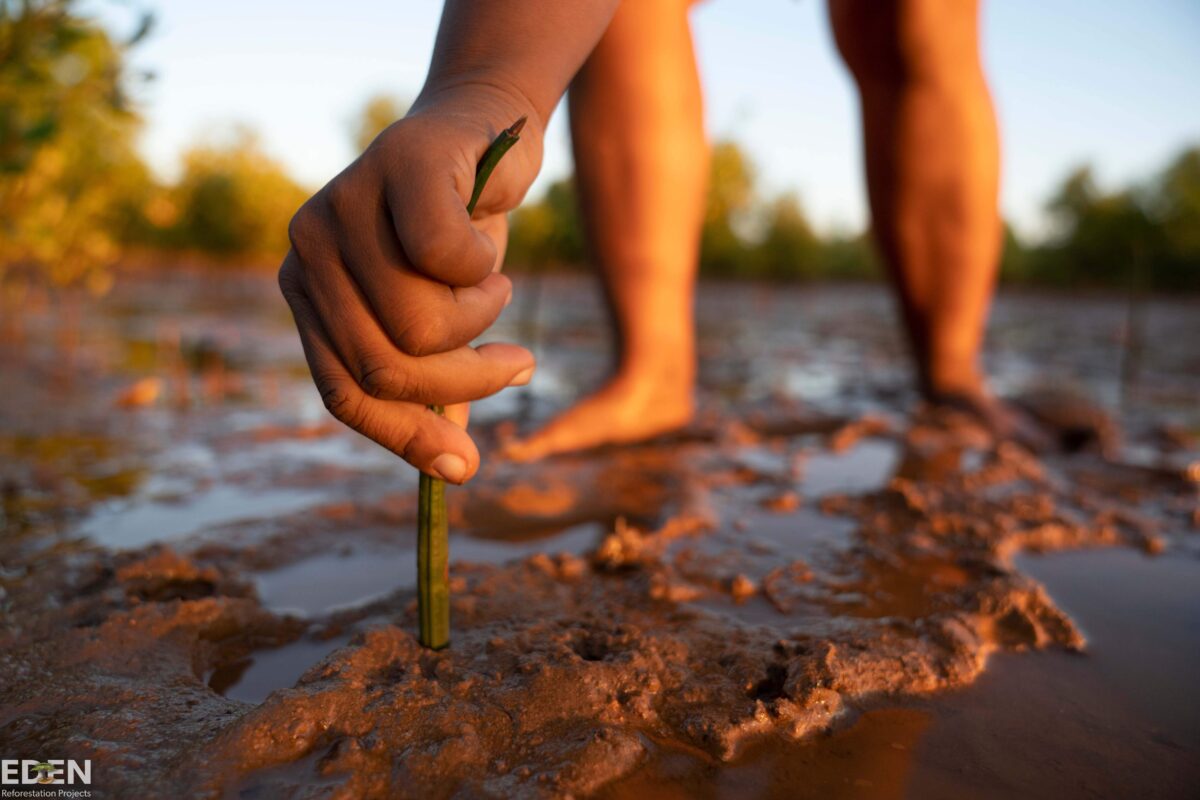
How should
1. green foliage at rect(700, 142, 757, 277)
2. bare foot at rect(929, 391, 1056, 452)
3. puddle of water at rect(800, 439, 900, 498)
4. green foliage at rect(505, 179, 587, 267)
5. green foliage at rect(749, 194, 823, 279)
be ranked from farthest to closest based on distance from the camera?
green foliage at rect(749, 194, 823, 279) < green foliage at rect(700, 142, 757, 277) < green foliage at rect(505, 179, 587, 267) < bare foot at rect(929, 391, 1056, 452) < puddle of water at rect(800, 439, 900, 498)

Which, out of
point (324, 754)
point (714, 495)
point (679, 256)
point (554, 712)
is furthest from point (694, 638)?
point (679, 256)

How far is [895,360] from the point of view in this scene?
4488 mm

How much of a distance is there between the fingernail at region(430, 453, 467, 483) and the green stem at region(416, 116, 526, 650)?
0.02 metres

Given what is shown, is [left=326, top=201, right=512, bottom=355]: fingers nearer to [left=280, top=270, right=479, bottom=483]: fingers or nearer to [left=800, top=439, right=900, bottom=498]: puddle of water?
[left=280, top=270, right=479, bottom=483]: fingers

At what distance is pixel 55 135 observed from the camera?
1.79 meters

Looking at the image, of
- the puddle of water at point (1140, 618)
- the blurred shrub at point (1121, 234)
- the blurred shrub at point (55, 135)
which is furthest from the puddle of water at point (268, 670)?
the blurred shrub at point (1121, 234)

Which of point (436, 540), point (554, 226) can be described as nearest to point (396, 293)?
point (436, 540)

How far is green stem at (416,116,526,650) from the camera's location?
65 centimetres

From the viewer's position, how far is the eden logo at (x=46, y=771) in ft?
1.90

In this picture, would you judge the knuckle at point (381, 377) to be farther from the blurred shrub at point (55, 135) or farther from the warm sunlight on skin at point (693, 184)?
the blurred shrub at point (55, 135)

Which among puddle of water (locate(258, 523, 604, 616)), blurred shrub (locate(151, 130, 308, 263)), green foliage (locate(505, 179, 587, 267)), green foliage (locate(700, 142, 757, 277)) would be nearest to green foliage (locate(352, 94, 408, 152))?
blurred shrub (locate(151, 130, 308, 263))

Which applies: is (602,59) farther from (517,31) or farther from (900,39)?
(517,31)

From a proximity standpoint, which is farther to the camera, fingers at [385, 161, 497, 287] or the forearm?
Answer: the forearm

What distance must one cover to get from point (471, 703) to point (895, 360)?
4.32 meters
